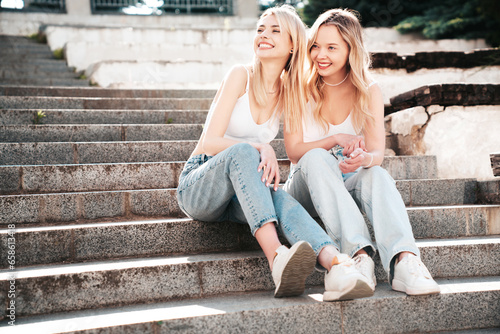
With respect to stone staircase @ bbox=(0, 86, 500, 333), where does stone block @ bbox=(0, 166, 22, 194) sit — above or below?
above

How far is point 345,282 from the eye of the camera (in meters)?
1.56

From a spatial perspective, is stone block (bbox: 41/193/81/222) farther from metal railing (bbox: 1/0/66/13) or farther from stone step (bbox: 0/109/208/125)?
metal railing (bbox: 1/0/66/13)

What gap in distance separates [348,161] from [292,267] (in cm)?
64

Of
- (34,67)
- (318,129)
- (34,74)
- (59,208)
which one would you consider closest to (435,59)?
(318,129)

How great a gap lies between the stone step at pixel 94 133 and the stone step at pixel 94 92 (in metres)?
1.33

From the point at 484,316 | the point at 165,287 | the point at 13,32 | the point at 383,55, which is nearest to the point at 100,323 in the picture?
Answer: the point at 165,287

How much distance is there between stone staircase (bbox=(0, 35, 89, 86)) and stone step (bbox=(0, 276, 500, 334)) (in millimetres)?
4811

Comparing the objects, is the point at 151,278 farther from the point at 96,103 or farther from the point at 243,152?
the point at 96,103

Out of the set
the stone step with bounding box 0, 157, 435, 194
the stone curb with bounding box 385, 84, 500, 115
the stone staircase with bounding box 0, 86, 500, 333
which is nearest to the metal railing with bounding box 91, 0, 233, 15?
the stone staircase with bounding box 0, 86, 500, 333

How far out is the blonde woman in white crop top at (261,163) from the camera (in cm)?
171

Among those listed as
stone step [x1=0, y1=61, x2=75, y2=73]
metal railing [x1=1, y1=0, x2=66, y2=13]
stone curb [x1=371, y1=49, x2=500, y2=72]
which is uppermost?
metal railing [x1=1, y1=0, x2=66, y2=13]

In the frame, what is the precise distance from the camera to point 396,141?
3.49m

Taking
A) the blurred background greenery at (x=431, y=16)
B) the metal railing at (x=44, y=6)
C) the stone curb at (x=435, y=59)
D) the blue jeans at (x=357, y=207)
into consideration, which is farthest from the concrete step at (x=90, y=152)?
the metal railing at (x=44, y=6)

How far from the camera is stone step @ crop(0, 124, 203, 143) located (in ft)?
9.86
